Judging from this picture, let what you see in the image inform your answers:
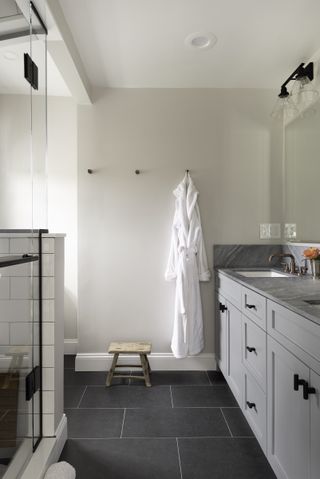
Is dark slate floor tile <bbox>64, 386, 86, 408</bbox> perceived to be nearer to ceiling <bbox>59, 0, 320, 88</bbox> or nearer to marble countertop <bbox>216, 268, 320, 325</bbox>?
marble countertop <bbox>216, 268, 320, 325</bbox>

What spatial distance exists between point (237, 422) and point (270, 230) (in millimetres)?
1546

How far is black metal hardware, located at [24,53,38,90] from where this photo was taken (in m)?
1.66

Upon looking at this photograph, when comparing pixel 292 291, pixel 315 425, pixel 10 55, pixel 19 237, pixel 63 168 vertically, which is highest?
pixel 10 55

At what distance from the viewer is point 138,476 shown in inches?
65.8

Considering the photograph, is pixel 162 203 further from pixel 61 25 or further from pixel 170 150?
pixel 61 25

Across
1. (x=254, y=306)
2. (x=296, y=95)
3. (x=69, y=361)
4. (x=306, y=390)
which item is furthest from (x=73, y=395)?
(x=296, y=95)

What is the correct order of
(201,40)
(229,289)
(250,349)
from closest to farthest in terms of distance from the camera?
(250,349)
(201,40)
(229,289)

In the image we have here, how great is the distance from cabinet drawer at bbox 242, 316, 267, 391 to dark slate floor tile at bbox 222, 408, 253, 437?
398 millimetres

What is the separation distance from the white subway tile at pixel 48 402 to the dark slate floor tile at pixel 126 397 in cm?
64

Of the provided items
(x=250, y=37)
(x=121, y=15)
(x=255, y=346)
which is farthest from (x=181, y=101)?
(x=255, y=346)

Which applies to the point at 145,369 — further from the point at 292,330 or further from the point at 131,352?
the point at 292,330

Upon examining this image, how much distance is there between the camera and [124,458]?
1807mm

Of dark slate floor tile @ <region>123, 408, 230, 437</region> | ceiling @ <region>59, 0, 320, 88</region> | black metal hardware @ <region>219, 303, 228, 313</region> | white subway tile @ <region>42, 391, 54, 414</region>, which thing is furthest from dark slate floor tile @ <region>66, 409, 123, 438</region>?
ceiling @ <region>59, 0, 320, 88</region>

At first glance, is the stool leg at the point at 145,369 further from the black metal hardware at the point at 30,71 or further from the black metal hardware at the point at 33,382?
the black metal hardware at the point at 30,71
